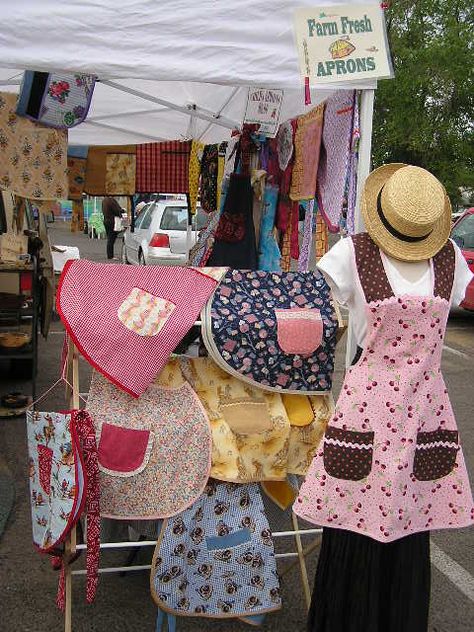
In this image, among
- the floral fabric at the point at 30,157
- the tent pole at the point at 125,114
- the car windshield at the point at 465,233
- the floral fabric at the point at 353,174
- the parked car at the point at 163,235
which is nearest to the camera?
the floral fabric at the point at 353,174

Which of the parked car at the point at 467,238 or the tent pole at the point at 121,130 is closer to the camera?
the tent pole at the point at 121,130

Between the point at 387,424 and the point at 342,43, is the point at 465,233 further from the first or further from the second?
the point at 387,424

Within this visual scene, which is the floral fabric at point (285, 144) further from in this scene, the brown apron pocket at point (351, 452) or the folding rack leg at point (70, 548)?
the brown apron pocket at point (351, 452)

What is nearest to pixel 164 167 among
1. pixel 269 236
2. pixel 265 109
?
pixel 269 236

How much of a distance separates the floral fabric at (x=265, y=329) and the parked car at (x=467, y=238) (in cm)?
718

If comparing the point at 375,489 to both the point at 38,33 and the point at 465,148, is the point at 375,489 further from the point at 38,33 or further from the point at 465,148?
the point at 465,148

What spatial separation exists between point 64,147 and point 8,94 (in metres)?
0.47

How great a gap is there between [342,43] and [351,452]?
5.46 ft

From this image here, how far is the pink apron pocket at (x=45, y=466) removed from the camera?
107 inches

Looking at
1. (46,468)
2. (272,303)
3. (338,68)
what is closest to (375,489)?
(272,303)

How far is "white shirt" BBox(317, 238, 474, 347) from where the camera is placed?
96.1 inches

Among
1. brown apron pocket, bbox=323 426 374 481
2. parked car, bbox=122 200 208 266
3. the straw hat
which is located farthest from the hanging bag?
parked car, bbox=122 200 208 266

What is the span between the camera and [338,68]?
9.59 feet

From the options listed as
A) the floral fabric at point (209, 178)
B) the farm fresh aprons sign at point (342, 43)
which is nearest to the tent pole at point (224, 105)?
the floral fabric at point (209, 178)
